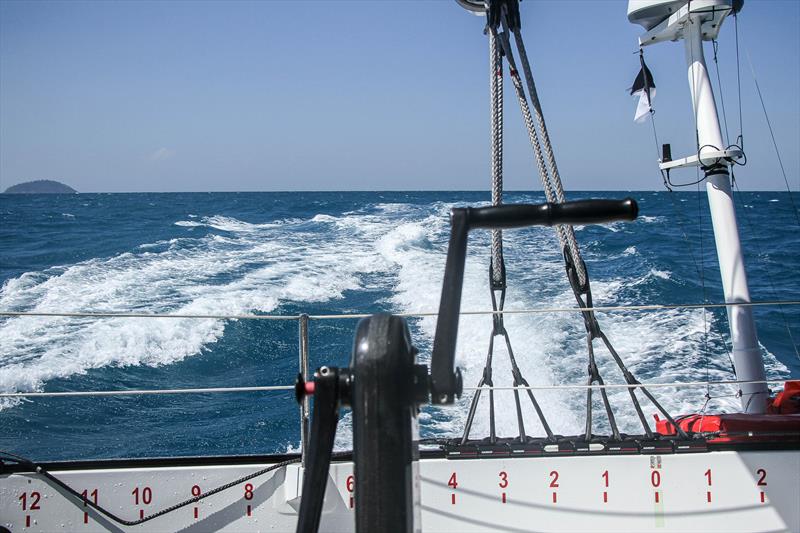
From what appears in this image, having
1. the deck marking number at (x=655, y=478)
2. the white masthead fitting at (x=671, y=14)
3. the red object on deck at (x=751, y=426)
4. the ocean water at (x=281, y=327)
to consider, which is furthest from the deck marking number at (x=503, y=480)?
the ocean water at (x=281, y=327)

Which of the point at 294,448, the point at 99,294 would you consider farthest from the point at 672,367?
the point at 99,294

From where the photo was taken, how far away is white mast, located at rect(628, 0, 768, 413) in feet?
10.8

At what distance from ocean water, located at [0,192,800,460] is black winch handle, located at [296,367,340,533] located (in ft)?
14.4

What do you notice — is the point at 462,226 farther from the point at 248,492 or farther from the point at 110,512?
the point at 110,512

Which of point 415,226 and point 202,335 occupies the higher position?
point 415,226

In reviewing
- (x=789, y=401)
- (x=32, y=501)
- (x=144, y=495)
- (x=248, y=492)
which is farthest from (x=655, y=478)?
(x=32, y=501)

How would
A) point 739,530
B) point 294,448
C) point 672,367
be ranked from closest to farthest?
point 739,530
point 294,448
point 672,367

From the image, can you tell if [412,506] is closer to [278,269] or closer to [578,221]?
[578,221]

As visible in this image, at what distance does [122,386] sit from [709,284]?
10.8m

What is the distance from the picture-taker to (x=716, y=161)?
11.7 feet

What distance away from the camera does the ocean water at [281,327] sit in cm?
635

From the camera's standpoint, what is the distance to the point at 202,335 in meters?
9.23

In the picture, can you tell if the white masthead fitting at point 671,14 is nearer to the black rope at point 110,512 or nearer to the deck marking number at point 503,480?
the deck marking number at point 503,480

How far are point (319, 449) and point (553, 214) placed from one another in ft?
1.74
